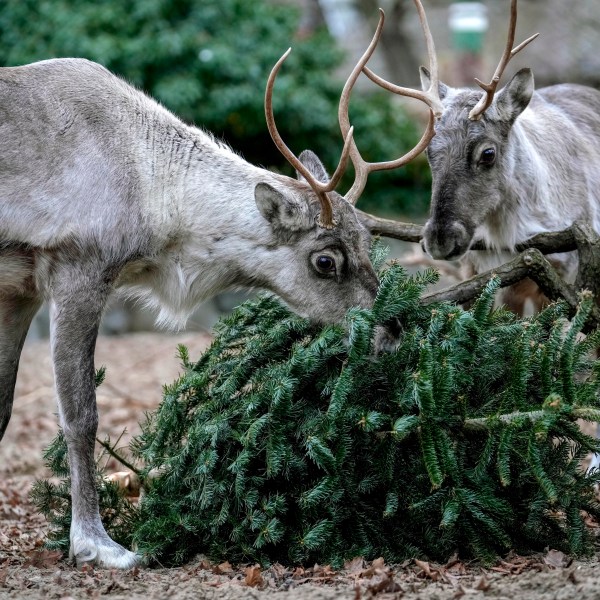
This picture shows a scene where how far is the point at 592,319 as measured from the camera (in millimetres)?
4664

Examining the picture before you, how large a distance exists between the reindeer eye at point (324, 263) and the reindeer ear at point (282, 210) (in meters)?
0.17

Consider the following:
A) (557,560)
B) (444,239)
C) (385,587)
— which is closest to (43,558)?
(385,587)

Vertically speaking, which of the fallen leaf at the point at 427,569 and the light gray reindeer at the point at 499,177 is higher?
the light gray reindeer at the point at 499,177

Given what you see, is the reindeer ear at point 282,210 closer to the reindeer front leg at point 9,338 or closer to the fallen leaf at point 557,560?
the reindeer front leg at point 9,338

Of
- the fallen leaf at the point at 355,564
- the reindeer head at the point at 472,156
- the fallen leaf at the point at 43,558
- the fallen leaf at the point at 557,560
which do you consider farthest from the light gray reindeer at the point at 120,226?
the fallen leaf at the point at 557,560

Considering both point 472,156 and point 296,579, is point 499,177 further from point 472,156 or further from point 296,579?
point 296,579

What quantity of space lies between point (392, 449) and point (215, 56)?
831cm

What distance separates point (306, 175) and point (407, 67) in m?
15.5

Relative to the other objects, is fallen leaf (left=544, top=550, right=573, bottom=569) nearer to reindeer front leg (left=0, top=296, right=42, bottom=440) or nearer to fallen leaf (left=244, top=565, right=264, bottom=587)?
fallen leaf (left=244, top=565, right=264, bottom=587)

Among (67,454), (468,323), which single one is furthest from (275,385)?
(67,454)

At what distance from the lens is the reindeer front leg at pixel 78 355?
4609 mm

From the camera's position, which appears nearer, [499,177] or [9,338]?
[9,338]

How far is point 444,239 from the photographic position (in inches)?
217

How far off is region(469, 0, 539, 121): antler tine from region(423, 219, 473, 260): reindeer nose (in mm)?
710
